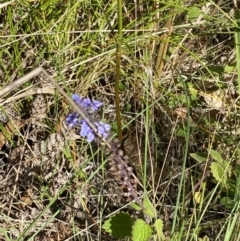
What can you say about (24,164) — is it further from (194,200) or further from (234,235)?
(234,235)

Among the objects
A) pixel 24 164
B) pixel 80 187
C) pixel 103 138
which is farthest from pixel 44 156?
pixel 103 138

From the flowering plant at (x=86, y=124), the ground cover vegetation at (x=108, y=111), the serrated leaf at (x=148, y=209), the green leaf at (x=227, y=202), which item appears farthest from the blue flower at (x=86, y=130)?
the green leaf at (x=227, y=202)

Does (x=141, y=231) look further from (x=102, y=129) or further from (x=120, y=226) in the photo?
(x=102, y=129)

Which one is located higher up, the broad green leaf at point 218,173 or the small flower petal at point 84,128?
the small flower petal at point 84,128

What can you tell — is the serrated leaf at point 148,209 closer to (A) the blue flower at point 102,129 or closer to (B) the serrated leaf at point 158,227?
(B) the serrated leaf at point 158,227

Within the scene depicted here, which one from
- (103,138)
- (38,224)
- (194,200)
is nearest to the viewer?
(103,138)

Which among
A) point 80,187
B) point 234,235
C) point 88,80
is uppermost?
point 88,80

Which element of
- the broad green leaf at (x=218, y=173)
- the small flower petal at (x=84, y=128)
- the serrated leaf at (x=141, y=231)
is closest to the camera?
the small flower petal at (x=84, y=128)
